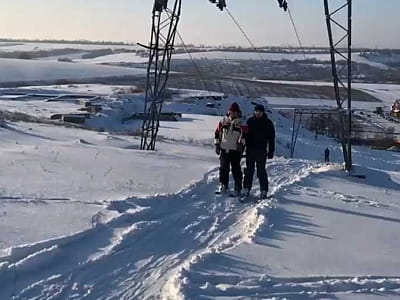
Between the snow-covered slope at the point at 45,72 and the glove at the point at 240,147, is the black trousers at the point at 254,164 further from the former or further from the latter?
the snow-covered slope at the point at 45,72

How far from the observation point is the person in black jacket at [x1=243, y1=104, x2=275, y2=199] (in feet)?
37.5

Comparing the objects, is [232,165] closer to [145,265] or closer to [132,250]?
[132,250]

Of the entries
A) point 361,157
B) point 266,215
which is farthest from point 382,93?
point 266,215

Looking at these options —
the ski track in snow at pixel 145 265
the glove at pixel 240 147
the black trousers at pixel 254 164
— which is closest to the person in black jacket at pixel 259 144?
the black trousers at pixel 254 164

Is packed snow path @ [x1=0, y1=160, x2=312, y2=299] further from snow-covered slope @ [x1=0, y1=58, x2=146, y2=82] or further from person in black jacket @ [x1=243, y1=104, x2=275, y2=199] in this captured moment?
snow-covered slope @ [x1=0, y1=58, x2=146, y2=82]

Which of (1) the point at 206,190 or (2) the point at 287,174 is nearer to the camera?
(1) the point at 206,190

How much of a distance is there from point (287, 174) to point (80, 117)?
2946 centimetres

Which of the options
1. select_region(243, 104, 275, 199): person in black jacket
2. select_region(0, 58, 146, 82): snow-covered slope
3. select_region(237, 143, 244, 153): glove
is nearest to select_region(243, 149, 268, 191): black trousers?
select_region(243, 104, 275, 199): person in black jacket

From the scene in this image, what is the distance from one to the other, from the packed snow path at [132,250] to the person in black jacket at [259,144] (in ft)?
2.27

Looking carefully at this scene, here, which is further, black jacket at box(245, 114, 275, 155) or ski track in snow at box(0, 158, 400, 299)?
black jacket at box(245, 114, 275, 155)

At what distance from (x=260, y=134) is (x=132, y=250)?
4.37 meters

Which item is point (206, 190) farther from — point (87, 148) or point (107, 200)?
point (87, 148)

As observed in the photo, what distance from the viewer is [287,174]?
1560 centimetres

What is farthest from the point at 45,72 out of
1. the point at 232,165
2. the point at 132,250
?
the point at 132,250
